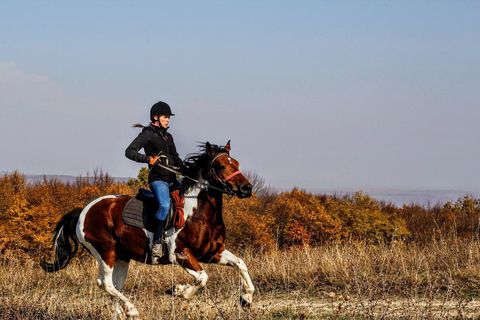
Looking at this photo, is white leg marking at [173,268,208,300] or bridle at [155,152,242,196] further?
bridle at [155,152,242,196]

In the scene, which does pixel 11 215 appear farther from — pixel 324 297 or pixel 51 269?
pixel 324 297

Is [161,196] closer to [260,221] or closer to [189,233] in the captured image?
[189,233]

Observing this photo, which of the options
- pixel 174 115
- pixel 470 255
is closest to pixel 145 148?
pixel 174 115

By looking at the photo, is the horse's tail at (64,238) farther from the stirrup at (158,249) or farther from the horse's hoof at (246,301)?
the horse's hoof at (246,301)

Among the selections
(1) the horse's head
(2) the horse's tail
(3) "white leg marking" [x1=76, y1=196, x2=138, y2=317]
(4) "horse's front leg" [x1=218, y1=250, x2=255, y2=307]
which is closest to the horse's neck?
(1) the horse's head

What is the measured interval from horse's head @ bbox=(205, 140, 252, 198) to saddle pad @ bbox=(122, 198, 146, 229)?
1186mm

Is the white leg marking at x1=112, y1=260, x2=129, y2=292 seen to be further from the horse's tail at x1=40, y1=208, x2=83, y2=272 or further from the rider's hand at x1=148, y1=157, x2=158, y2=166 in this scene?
the rider's hand at x1=148, y1=157, x2=158, y2=166

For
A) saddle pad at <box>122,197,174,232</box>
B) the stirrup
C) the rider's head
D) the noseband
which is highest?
the rider's head

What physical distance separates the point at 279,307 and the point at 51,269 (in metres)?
4.01

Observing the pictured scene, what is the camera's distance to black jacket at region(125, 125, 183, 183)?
26.3ft

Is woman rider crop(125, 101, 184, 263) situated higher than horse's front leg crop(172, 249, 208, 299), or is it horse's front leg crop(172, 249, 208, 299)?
woman rider crop(125, 101, 184, 263)

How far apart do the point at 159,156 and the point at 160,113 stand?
69 centimetres

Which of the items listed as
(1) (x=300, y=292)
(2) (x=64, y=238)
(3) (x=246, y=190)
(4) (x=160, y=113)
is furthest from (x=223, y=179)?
(2) (x=64, y=238)

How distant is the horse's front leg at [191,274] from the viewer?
24.6ft
